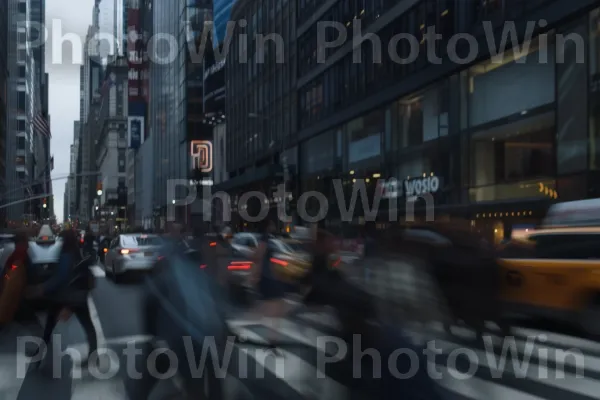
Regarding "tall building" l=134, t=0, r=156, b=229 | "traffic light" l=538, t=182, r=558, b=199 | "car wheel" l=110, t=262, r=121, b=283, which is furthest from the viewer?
"tall building" l=134, t=0, r=156, b=229

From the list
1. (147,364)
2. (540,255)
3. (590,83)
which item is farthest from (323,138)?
(147,364)

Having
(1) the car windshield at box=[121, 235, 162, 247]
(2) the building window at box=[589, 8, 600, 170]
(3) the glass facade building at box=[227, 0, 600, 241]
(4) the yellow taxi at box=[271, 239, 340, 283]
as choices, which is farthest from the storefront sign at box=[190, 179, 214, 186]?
(4) the yellow taxi at box=[271, 239, 340, 283]

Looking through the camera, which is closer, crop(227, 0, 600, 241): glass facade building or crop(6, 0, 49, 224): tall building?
crop(227, 0, 600, 241): glass facade building

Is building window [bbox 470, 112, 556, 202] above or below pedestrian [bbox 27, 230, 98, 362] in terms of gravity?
above

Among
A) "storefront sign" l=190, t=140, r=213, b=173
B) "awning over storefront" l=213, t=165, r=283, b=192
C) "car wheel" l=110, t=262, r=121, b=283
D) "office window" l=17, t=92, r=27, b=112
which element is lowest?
"car wheel" l=110, t=262, r=121, b=283

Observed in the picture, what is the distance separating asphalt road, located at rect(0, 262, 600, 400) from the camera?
8125mm

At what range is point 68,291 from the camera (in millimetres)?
9766

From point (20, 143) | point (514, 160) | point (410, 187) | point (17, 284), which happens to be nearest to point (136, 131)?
point (20, 143)

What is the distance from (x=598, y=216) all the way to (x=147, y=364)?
29.7ft

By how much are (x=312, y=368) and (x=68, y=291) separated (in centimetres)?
327

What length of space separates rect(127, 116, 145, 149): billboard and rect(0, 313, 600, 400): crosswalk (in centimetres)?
12456

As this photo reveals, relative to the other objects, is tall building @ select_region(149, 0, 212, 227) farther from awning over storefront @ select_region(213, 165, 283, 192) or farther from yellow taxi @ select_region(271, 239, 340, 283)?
yellow taxi @ select_region(271, 239, 340, 283)

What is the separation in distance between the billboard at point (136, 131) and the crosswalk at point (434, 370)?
409ft

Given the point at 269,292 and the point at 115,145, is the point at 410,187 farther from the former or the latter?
the point at 115,145
